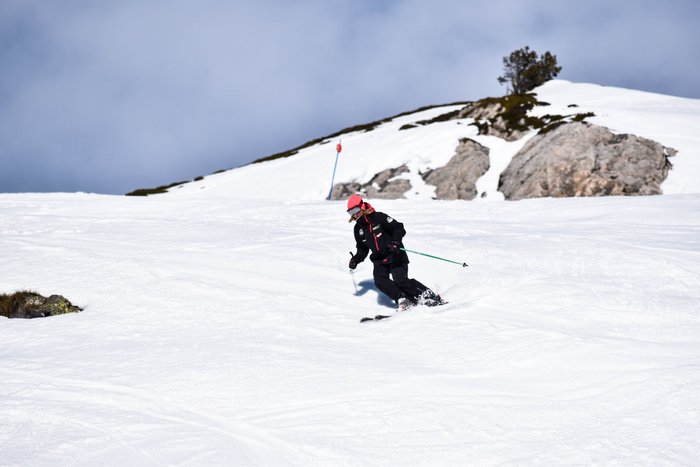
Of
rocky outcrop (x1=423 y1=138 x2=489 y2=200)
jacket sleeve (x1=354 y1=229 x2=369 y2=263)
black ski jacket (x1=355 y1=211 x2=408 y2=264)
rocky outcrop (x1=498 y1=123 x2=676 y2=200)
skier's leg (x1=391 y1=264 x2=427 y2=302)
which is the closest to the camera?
skier's leg (x1=391 y1=264 x2=427 y2=302)

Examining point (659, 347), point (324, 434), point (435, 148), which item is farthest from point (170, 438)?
point (435, 148)

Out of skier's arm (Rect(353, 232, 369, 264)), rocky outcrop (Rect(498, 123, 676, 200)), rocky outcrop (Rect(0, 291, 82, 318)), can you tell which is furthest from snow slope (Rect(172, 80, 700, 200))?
rocky outcrop (Rect(0, 291, 82, 318))

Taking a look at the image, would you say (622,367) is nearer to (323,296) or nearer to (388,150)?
(323,296)

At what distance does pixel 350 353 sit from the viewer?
5879mm

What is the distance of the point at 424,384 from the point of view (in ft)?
16.1

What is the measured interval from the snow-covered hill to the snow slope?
1711cm

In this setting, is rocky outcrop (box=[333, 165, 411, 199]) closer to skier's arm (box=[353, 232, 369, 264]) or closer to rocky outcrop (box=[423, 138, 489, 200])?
rocky outcrop (box=[423, 138, 489, 200])

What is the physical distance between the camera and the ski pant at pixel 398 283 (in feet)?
27.1

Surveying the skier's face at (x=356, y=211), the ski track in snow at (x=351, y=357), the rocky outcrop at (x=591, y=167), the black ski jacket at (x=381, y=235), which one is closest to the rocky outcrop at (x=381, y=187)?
the rocky outcrop at (x=591, y=167)

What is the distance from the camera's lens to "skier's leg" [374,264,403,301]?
8.27 meters

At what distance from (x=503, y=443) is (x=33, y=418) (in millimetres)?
4006

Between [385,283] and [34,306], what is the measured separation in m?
5.64

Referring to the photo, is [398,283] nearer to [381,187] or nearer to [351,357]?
[351,357]

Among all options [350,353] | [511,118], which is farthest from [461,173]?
[350,353]
